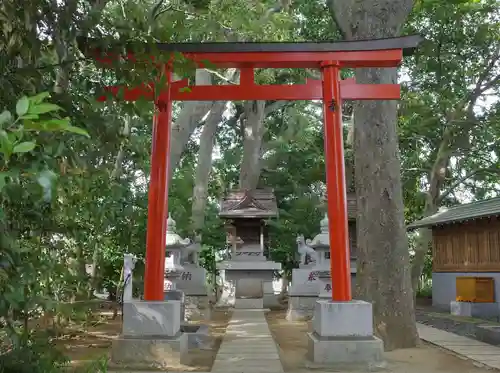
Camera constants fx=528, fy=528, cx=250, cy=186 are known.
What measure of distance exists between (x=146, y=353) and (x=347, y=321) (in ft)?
7.50

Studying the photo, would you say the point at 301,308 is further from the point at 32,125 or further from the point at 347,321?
the point at 32,125

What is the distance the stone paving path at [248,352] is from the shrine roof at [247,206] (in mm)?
5904

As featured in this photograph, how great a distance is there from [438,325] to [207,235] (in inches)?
379

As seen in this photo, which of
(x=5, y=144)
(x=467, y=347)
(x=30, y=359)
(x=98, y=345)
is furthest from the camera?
(x=98, y=345)

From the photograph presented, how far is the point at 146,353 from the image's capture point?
5.84 meters

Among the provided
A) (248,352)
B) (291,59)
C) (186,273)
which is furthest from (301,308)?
(291,59)

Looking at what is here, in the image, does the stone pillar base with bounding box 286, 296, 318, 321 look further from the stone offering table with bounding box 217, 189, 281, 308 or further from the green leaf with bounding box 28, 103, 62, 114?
the green leaf with bounding box 28, 103, 62, 114

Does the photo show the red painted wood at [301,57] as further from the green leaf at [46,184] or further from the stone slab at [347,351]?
the green leaf at [46,184]

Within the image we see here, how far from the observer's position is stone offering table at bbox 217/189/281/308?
15.7m

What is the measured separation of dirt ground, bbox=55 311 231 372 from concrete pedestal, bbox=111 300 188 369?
140 mm

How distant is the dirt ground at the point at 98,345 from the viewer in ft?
20.1

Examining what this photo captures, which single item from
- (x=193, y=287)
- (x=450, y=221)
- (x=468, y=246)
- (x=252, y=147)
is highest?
(x=252, y=147)

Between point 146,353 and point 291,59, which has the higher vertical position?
point 291,59

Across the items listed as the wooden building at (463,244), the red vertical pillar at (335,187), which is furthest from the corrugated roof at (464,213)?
the red vertical pillar at (335,187)
